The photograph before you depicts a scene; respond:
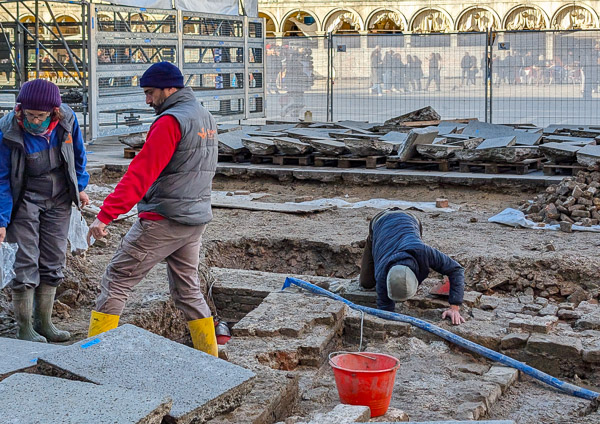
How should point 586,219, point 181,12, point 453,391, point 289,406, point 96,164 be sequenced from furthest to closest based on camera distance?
1. point 181,12
2. point 96,164
3. point 586,219
4. point 453,391
5. point 289,406

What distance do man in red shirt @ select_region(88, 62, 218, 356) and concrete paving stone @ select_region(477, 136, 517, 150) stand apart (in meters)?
7.72

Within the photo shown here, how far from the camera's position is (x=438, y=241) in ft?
27.6

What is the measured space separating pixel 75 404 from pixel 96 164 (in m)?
9.73

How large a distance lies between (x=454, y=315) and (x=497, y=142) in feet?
21.4

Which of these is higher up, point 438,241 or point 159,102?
point 159,102

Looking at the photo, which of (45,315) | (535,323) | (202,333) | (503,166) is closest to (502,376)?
(535,323)

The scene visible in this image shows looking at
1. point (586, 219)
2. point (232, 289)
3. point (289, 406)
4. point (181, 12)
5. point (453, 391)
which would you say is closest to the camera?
point (289, 406)

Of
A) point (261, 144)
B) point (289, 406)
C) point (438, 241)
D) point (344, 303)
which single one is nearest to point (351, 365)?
point (289, 406)

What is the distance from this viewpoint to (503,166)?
11656 mm

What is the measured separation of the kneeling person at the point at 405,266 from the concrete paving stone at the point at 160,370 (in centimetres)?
208

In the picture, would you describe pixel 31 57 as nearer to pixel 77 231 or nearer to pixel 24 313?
pixel 77 231

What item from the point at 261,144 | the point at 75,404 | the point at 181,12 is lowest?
the point at 75,404

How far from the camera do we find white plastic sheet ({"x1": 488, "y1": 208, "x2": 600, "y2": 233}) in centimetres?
880

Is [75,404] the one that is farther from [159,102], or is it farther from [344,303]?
[344,303]
